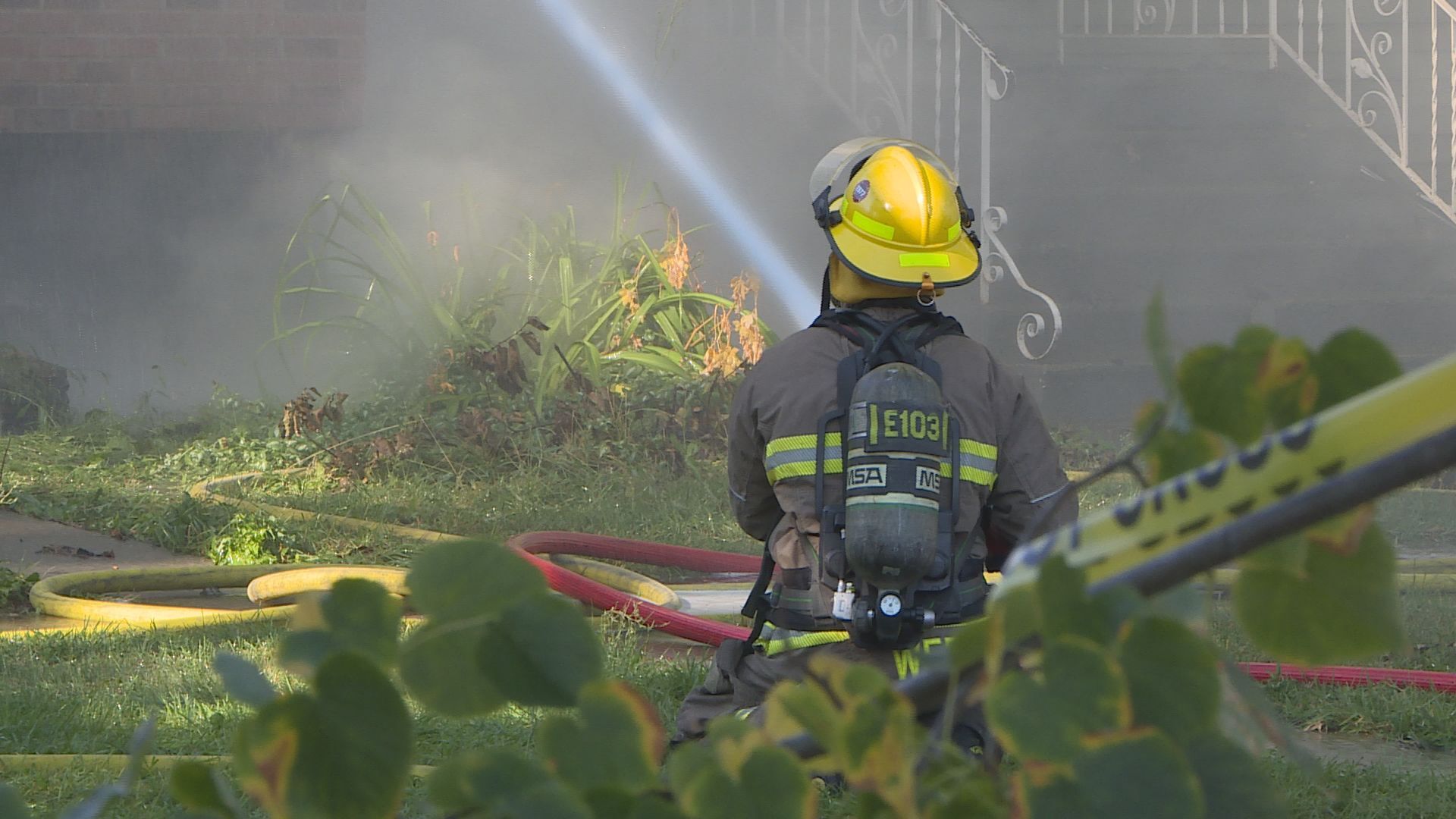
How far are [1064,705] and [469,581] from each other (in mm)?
209

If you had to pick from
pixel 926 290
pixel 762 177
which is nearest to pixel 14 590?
pixel 926 290

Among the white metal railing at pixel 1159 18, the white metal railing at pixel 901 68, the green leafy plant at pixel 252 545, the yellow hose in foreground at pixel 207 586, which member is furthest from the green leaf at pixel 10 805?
the white metal railing at pixel 1159 18

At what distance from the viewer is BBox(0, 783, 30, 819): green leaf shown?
555 mm

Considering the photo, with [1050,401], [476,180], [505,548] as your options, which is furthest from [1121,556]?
[476,180]

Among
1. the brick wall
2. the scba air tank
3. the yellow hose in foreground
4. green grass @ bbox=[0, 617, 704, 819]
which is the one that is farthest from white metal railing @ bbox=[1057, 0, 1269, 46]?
the scba air tank

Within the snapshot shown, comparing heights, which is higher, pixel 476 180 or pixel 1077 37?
pixel 1077 37

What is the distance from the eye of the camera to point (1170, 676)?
0.45m

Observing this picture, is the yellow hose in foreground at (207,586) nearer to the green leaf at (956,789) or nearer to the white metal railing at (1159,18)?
the green leaf at (956,789)

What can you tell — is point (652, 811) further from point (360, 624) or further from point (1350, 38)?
point (1350, 38)

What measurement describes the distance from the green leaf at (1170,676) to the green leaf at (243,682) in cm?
29

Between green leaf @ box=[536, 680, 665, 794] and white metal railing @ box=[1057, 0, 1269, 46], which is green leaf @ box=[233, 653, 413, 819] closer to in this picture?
green leaf @ box=[536, 680, 665, 794]

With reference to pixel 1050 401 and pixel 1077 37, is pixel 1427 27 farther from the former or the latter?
pixel 1050 401

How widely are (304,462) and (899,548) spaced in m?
5.10

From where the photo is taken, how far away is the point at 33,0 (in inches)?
328
